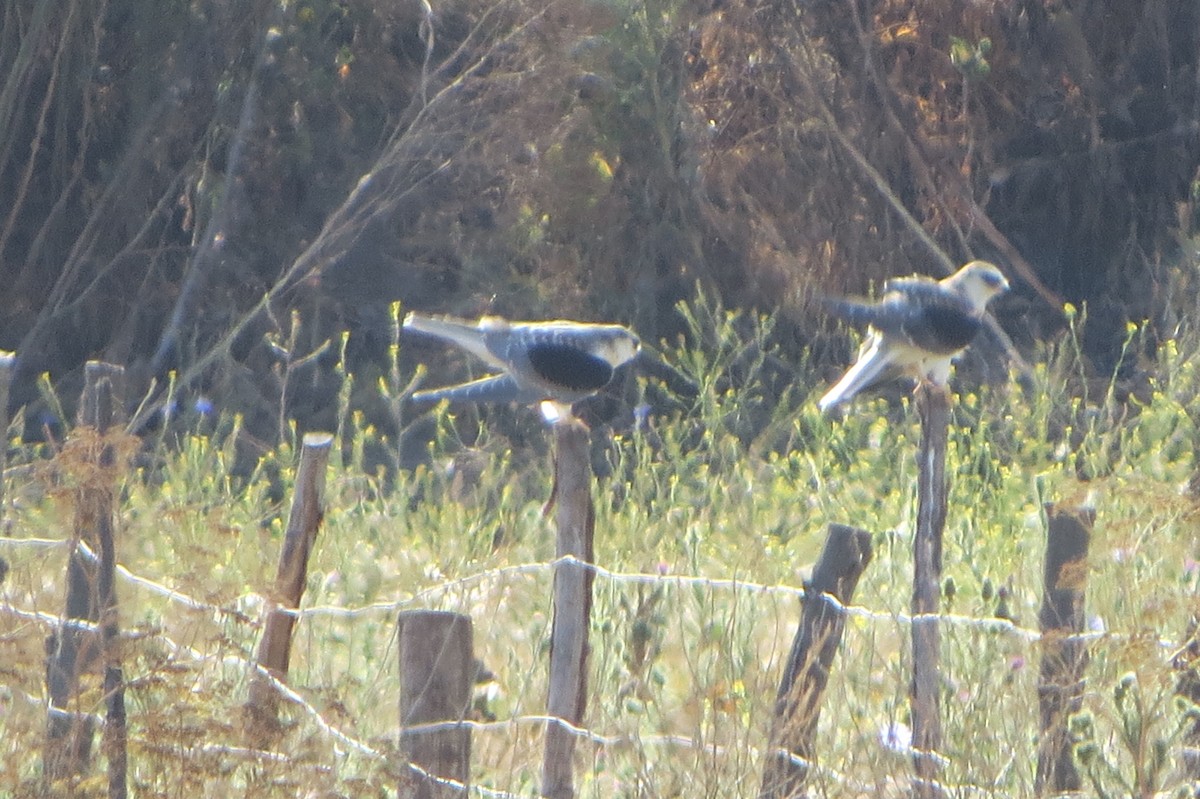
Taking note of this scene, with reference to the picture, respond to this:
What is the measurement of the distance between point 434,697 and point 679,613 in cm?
76

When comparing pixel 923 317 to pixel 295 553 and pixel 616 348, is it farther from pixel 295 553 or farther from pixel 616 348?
pixel 295 553

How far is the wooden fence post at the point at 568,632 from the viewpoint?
2.56m

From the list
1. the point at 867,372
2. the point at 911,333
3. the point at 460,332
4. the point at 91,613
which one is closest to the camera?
the point at 91,613

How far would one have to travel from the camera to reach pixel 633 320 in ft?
24.8

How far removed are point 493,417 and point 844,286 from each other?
1.71 metres

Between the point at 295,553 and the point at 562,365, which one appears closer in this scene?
the point at 295,553

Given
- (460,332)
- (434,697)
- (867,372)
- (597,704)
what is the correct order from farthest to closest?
(460,332)
(867,372)
(597,704)
(434,697)

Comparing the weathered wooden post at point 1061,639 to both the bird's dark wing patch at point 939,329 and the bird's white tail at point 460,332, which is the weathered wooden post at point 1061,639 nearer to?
the bird's dark wing patch at point 939,329

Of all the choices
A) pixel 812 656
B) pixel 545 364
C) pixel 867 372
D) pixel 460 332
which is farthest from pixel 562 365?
pixel 812 656

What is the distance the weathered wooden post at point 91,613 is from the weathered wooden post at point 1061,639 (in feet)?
4.53

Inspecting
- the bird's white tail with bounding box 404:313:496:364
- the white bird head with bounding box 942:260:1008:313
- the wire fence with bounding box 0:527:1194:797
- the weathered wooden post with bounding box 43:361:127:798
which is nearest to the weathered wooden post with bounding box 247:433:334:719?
the wire fence with bounding box 0:527:1194:797

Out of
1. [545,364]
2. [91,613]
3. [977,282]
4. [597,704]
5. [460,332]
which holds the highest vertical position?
[977,282]

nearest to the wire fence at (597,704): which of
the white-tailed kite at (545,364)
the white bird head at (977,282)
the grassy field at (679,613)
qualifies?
the grassy field at (679,613)

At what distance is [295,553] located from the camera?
2955 mm
